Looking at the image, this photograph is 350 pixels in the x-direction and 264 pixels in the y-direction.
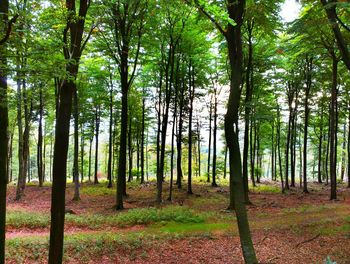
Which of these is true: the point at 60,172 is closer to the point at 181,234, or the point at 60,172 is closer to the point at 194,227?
the point at 181,234

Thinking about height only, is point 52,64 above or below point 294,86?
below

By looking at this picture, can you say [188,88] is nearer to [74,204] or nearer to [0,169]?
[74,204]

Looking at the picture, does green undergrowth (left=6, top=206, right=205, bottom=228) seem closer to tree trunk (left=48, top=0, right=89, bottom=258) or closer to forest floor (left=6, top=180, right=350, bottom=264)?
forest floor (left=6, top=180, right=350, bottom=264)

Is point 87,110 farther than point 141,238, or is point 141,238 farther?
point 87,110

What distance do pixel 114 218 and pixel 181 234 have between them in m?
3.82

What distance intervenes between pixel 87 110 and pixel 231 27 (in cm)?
2536

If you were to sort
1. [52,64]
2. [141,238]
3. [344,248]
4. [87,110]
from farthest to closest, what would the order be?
1. [87,110]
2. [141,238]
3. [344,248]
4. [52,64]

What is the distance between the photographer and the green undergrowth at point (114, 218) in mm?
12680

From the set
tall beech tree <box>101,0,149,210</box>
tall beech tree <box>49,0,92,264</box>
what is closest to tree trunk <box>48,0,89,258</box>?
tall beech tree <box>49,0,92,264</box>

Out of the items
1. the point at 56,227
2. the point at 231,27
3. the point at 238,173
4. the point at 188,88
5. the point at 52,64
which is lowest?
the point at 56,227

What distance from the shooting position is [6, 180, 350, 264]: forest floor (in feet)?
31.3

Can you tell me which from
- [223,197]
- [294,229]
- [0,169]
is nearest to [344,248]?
[294,229]

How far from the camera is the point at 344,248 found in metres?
9.94

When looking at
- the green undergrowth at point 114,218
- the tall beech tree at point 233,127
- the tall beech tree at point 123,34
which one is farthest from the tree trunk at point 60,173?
the tall beech tree at point 123,34
